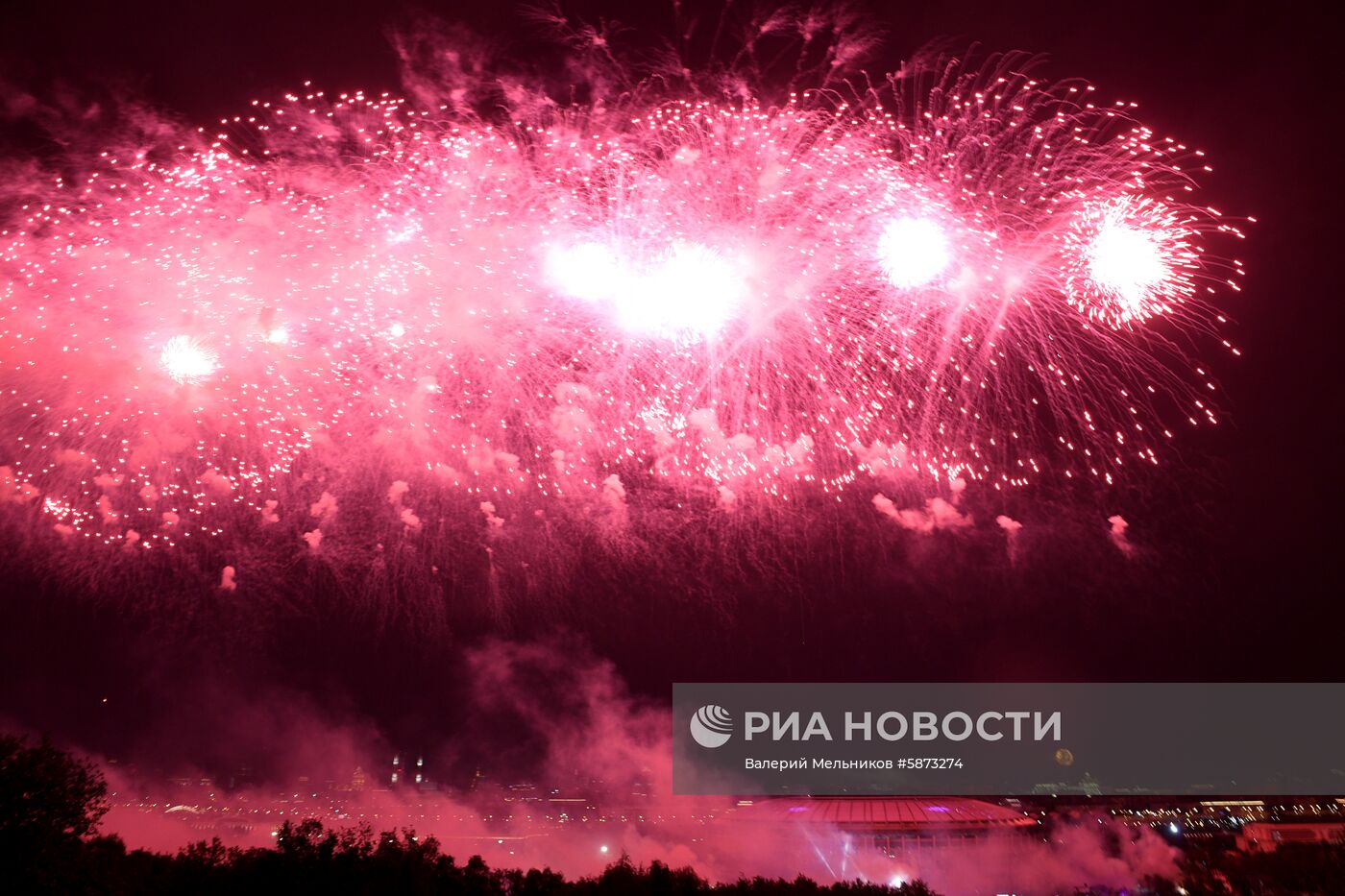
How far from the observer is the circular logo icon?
22766 millimetres

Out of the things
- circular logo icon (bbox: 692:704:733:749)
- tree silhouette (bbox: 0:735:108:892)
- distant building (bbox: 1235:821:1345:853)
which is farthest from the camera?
distant building (bbox: 1235:821:1345:853)

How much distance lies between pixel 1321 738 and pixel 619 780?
937 inches

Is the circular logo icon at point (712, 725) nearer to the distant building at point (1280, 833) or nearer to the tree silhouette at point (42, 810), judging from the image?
the tree silhouette at point (42, 810)

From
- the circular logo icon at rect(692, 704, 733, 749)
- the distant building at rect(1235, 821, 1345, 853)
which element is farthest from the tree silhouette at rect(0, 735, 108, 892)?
the distant building at rect(1235, 821, 1345, 853)

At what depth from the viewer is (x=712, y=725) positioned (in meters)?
22.9

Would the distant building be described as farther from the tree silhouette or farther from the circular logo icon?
the tree silhouette

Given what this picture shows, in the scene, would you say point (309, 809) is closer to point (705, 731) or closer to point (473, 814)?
point (473, 814)

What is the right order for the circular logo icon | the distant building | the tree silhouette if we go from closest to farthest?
the tree silhouette → the circular logo icon → the distant building

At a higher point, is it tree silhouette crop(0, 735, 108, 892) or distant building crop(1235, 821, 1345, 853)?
distant building crop(1235, 821, 1345, 853)

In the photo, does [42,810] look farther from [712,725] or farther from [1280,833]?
[1280,833]

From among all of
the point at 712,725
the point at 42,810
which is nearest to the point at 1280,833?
the point at 712,725

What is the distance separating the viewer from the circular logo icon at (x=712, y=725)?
74.7 feet

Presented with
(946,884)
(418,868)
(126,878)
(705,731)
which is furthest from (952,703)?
(126,878)

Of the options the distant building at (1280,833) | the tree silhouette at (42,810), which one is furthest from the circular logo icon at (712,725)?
the distant building at (1280,833)
